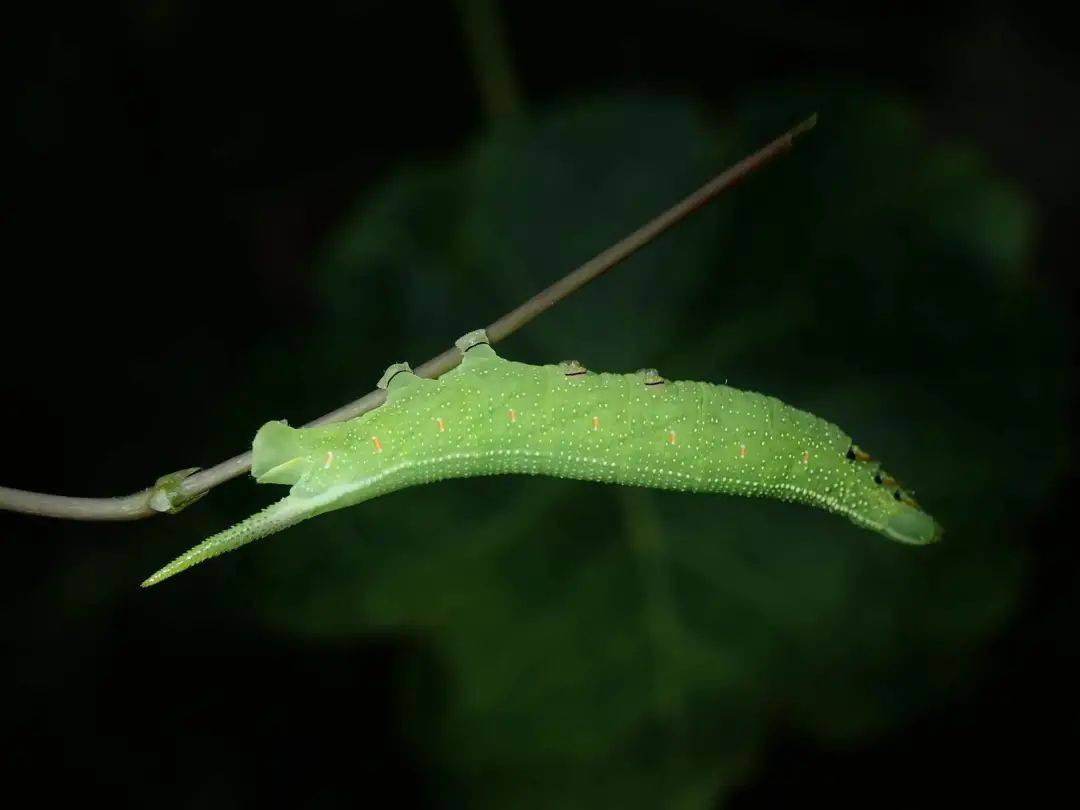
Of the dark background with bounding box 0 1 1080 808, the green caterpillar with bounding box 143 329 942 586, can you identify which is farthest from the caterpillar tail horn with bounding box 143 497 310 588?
the dark background with bounding box 0 1 1080 808

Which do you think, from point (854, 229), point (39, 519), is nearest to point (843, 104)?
point (854, 229)

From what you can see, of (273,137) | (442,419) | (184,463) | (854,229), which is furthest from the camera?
(273,137)

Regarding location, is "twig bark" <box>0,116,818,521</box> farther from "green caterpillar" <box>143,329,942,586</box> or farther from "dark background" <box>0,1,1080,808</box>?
"dark background" <box>0,1,1080,808</box>

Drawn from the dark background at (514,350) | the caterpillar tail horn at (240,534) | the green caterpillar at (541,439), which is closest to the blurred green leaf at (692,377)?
the dark background at (514,350)

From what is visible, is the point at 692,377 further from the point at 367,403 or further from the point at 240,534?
the point at 240,534

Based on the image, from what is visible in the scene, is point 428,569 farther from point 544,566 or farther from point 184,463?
point 184,463

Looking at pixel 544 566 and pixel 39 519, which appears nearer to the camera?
pixel 544 566

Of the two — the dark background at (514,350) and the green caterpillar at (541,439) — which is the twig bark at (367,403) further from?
the dark background at (514,350)
